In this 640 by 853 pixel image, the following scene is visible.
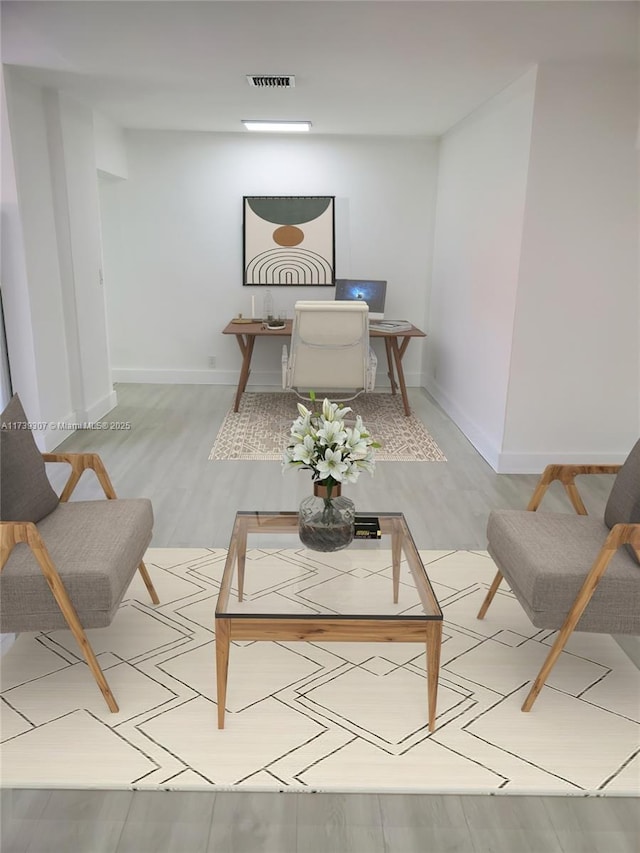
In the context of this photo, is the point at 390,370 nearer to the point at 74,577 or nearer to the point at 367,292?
the point at 367,292

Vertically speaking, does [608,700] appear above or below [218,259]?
below

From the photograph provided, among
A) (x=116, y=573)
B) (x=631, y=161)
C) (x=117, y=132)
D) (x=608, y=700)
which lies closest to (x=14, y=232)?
(x=117, y=132)

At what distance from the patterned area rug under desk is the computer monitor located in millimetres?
3791

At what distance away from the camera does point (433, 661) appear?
1831mm

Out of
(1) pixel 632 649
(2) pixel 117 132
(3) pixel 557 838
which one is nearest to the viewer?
(3) pixel 557 838

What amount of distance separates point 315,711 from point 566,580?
882mm

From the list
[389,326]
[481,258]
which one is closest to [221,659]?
[481,258]

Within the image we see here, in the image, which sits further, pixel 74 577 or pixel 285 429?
pixel 285 429

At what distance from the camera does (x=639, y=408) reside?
4.02 meters

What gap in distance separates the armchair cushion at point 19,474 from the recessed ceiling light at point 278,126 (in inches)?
152

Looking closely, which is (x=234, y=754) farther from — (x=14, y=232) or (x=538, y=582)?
(x=14, y=232)

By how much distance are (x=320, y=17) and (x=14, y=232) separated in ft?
7.45

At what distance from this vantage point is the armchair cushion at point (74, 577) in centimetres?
186

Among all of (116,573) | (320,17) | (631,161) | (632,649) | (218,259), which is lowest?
(632,649)
